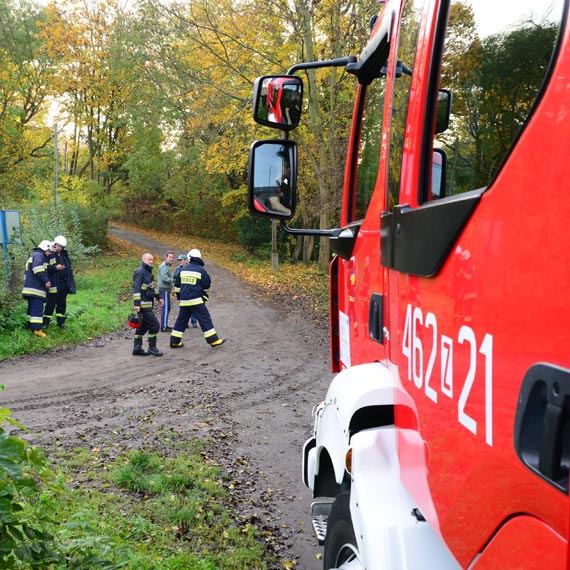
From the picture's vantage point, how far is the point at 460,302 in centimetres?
139

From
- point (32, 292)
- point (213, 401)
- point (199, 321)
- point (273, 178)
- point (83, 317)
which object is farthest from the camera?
point (83, 317)

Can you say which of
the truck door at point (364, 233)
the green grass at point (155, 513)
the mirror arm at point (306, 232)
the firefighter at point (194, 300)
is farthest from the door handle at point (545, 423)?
the firefighter at point (194, 300)

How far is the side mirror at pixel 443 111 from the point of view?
1.67m

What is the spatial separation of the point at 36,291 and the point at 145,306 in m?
2.57

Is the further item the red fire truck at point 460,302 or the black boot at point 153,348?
the black boot at point 153,348

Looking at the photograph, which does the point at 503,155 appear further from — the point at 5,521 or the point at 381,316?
the point at 5,521

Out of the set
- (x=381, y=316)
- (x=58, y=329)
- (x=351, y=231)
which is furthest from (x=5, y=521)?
(x=58, y=329)

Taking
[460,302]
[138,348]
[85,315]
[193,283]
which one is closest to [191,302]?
[193,283]

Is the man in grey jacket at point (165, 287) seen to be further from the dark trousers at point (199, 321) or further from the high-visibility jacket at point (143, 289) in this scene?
the high-visibility jacket at point (143, 289)

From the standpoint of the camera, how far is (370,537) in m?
1.73

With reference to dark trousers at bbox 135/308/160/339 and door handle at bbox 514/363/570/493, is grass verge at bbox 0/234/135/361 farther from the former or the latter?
door handle at bbox 514/363/570/493

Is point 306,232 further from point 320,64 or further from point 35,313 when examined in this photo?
point 35,313

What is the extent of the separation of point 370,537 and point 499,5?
145 cm

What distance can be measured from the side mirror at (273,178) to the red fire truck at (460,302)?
2 cm
